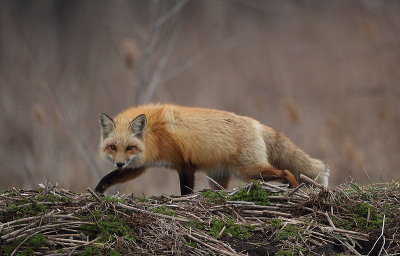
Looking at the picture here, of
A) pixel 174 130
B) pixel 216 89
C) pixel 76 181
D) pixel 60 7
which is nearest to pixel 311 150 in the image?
pixel 216 89

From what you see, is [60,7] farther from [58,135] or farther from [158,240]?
[158,240]

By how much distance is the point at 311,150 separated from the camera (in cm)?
1063

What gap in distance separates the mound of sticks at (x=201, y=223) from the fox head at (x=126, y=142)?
1852mm

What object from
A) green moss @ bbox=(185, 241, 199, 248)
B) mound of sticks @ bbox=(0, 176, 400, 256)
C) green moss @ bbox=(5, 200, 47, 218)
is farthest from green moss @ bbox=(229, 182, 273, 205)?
green moss @ bbox=(5, 200, 47, 218)

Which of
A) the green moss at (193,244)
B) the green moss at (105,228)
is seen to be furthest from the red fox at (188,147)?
the green moss at (193,244)

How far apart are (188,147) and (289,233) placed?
2.58 meters

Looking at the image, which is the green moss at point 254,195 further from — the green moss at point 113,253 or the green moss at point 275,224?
the green moss at point 113,253

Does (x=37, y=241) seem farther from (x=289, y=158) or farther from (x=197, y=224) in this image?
(x=289, y=158)

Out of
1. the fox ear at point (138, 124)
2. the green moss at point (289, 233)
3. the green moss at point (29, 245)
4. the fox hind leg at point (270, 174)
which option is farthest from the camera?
the fox ear at point (138, 124)

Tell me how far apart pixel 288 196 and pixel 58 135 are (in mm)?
6813

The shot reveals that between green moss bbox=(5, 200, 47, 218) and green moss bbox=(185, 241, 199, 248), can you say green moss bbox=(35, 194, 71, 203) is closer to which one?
green moss bbox=(5, 200, 47, 218)

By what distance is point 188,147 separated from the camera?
650 cm

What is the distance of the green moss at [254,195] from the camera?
452 cm

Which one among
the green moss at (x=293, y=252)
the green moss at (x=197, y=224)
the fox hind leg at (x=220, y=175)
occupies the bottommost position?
the fox hind leg at (x=220, y=175)
